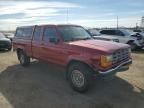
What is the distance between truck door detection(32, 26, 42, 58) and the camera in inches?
325

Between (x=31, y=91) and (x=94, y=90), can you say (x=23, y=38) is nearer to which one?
(x=31, y=91)

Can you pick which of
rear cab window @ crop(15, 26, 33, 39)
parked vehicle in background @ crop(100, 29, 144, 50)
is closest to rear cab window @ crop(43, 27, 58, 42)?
rear cab window @ crop(15, 26, 33, 39)

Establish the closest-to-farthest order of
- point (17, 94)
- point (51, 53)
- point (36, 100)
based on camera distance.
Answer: point (36, 100)
point (17, 94)
point (51, 53)

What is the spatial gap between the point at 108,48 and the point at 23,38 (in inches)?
196

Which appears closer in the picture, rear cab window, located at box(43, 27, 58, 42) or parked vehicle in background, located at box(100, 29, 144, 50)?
rear cab window, located at box(43, 27, 58, 42)

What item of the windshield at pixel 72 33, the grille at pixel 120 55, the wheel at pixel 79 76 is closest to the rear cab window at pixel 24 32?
the windshield at pixel 72 33

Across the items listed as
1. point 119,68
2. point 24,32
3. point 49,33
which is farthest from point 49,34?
point 119,68

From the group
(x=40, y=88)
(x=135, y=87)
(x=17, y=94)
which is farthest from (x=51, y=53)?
(x=135, y=87)

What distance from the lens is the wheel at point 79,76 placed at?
5.93m

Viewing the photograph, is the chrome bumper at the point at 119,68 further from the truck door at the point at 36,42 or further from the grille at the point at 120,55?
the truck door at the point at 36,42

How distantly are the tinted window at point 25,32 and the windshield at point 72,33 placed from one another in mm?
2246

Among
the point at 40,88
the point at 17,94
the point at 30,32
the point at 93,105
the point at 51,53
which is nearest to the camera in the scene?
the point at 93,105

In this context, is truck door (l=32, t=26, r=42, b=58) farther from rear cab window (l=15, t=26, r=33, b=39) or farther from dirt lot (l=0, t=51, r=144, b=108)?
dirt lot (l=0, t=51, r=144, b=108)

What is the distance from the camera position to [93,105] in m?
5.39
